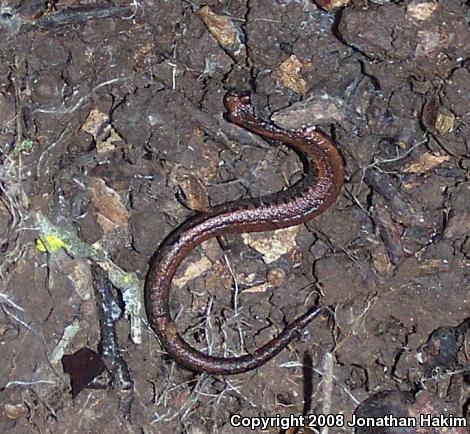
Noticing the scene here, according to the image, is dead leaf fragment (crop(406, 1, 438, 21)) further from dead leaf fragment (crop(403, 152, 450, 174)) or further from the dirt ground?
dead leaf fragment (crop(403, 152, 450, 174))

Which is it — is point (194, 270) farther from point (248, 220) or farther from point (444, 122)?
point (444, 122)

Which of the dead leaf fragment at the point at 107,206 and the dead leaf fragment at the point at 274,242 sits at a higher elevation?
the dead leaf fragment at the point at 107,206

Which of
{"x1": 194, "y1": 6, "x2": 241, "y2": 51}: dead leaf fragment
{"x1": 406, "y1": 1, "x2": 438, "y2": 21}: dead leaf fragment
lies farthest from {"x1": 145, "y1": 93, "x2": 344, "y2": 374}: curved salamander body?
{"x1": 406, "y1": 1, "x2": 438, "y2": 21}: dead leaf fragment

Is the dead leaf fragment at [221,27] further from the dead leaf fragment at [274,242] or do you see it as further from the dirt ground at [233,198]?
the dead leaf fragment at [274,242]

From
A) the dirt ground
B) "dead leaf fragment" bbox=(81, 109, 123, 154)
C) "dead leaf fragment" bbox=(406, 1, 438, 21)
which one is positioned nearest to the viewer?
"dead leaf fragment" bbox=(406, 1, 438, 21)

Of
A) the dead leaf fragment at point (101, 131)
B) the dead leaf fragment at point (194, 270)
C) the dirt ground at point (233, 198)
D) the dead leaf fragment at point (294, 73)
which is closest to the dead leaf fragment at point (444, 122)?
the dirt ground at point (233, 198)

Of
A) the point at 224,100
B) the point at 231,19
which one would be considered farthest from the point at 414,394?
the point at 231,19
